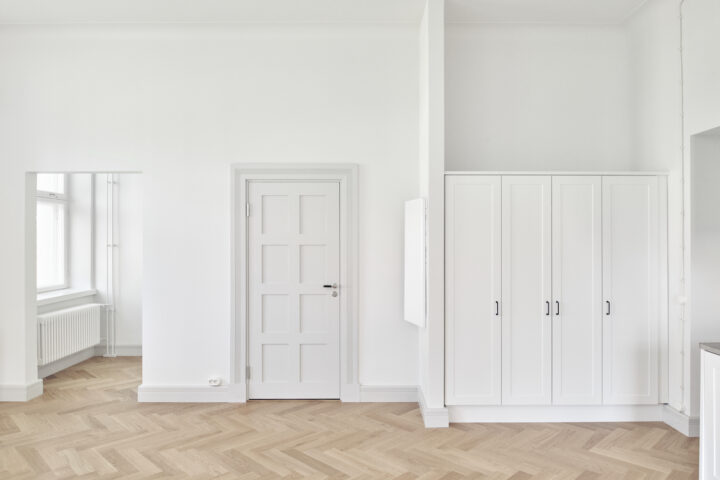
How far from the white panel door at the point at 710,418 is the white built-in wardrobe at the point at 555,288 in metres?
1.00

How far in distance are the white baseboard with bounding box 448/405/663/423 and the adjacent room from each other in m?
0.02

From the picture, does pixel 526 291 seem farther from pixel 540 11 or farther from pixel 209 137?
pixel 209 137

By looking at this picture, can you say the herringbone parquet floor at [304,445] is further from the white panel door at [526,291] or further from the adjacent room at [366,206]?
the white panel door at [526,291]

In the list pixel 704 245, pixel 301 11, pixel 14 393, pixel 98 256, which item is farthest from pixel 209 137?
pixel 704 245

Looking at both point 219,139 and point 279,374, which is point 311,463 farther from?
point 219,139

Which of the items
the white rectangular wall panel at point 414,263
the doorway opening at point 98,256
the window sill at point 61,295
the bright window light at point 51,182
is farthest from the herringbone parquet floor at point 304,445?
the bright window light at point 51,182

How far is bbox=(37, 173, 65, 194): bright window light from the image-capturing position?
5.23 metres

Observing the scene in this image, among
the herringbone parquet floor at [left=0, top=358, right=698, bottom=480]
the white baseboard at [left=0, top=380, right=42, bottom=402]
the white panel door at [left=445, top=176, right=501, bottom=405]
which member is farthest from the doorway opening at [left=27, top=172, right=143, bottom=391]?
the white panel door at [left=445, top=176, right=501, bottom=405]

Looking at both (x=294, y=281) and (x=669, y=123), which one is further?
(x=294, y=281)

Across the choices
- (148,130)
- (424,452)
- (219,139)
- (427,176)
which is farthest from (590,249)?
(148,130)

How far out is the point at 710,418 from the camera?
8.62ft

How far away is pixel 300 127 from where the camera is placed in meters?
4.22

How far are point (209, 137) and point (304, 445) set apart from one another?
272 centimetres

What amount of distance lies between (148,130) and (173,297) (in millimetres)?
1522
